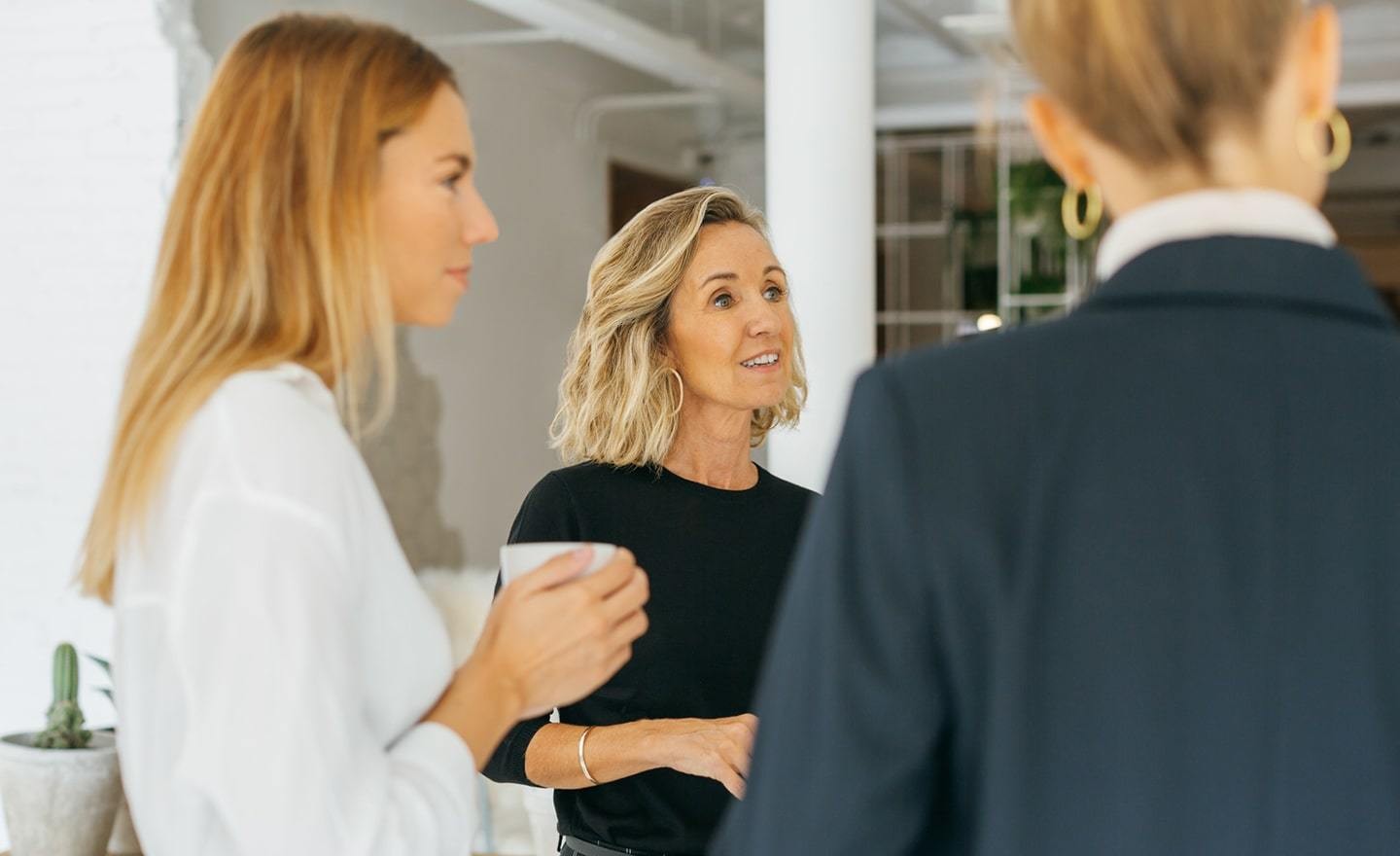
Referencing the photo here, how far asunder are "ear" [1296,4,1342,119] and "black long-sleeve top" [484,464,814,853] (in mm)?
1105

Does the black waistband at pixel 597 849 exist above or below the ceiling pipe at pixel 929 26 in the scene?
below

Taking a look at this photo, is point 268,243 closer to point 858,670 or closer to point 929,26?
point 858,670

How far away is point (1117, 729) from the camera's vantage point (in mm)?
819

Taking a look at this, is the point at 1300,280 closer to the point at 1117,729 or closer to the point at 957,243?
the point at 1117,729

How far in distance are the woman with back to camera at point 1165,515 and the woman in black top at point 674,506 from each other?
2.71 feet

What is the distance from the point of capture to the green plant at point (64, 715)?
3.22m

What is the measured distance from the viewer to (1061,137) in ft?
2.84

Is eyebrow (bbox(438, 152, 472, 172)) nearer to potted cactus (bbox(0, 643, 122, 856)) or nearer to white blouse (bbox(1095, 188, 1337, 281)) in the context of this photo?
white blouse (bbox(1095, 188, 1337, 281))

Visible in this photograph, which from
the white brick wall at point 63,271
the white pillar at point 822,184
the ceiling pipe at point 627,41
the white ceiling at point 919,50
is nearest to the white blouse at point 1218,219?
the white pillar at point 822,184

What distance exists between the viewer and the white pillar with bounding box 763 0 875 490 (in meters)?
3.95

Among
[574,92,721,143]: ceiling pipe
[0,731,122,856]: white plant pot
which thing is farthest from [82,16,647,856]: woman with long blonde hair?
[574,92,721,143]: ceiling pipe

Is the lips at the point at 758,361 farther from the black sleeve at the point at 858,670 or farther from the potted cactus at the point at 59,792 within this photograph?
the potted cactus at the point at 59,792

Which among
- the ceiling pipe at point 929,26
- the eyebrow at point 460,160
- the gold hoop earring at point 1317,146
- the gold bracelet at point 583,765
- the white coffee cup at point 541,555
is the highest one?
the ceiling pipe at point 929,26

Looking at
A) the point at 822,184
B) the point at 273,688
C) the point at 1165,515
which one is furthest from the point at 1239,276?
the point at 822,184
